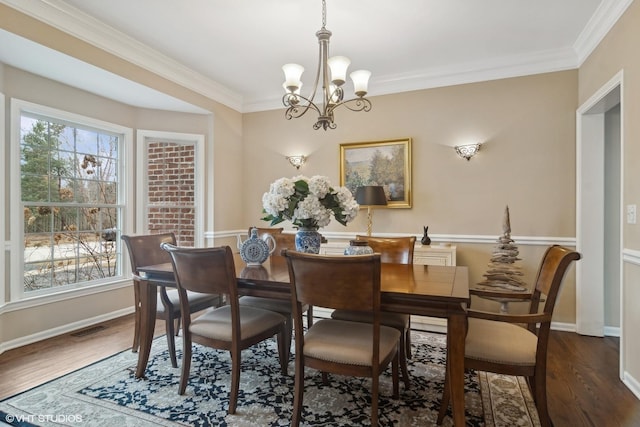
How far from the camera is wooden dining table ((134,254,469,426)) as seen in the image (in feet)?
5.30

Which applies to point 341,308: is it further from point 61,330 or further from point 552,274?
point 61,330

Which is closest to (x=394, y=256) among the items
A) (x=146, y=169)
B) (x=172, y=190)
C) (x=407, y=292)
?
(x=407, y=292)

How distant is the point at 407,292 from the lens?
1.67 m

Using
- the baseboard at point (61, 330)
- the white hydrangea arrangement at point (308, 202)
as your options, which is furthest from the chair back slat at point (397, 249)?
the baseboard at point (61, 330)

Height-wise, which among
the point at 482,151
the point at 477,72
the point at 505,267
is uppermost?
the point at 477,72

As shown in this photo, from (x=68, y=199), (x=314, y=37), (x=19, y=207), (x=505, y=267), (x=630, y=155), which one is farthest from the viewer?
(x=68, y=199)

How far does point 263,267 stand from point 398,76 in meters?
2.74

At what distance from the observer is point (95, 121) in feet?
11.8

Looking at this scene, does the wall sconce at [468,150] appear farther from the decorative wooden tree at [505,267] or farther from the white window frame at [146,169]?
the white window frame at [146,169]

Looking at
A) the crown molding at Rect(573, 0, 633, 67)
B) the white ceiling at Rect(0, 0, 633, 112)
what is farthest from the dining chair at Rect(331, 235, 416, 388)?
the crown molding at Rect(573, 0, 633, 67)

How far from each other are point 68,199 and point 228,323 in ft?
8.10

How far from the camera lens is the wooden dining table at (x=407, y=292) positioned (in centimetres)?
161

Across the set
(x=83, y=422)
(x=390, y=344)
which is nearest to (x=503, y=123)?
(x=390, y=344)

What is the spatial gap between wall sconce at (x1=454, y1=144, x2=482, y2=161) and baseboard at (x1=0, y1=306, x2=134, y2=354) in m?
4.02
